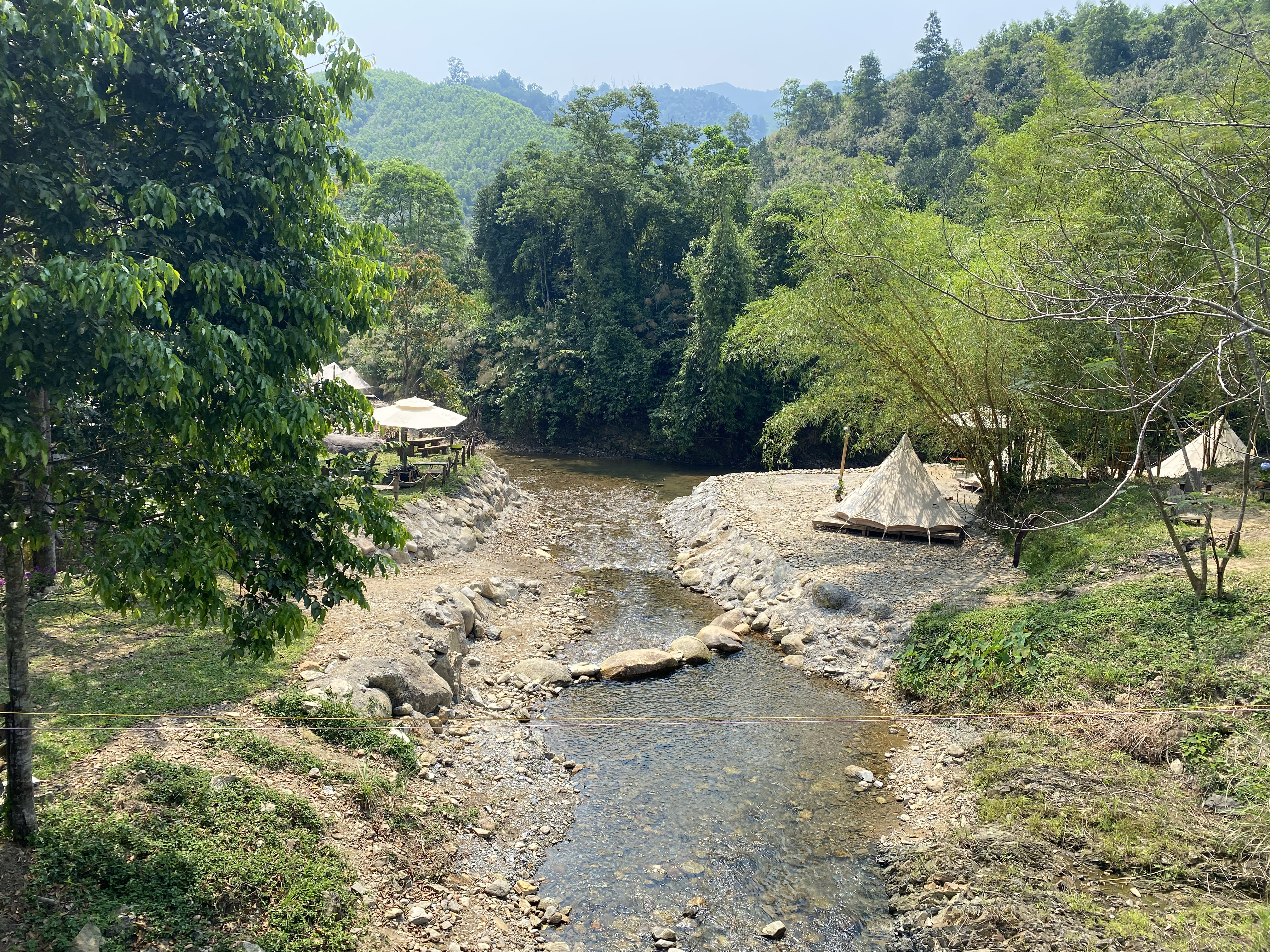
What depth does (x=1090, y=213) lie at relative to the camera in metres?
12.0

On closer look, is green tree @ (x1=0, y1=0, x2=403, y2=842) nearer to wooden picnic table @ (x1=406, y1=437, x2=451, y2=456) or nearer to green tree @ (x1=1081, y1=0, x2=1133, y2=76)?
wooden picnic table @ (x1=406, y1=437, x2=451, y2=456)

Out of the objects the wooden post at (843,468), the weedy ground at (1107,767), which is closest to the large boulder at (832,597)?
the weedy ground at (1107,767)

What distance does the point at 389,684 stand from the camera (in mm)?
8688

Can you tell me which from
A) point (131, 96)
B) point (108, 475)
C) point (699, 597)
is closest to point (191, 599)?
point (108, 475)

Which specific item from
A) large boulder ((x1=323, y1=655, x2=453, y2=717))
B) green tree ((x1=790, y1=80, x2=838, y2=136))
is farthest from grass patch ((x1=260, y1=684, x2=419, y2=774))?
green tree ((x1=790, y1=80, x2=838, y2=136))

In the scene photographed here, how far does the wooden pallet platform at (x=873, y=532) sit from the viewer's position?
14719 millimetres

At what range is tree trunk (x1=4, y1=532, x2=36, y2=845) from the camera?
4.79m

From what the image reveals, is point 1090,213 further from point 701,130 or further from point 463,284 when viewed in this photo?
point 463,284

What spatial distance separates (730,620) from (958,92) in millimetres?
51879

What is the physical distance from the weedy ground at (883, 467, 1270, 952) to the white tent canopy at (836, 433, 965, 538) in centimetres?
365

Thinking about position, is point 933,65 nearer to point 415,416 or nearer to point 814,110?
point 814,110

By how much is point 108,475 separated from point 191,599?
1.15 metres

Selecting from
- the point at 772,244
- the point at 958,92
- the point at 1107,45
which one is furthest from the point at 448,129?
the point at 772,244

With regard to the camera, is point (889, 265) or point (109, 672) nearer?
point (109, 672)
